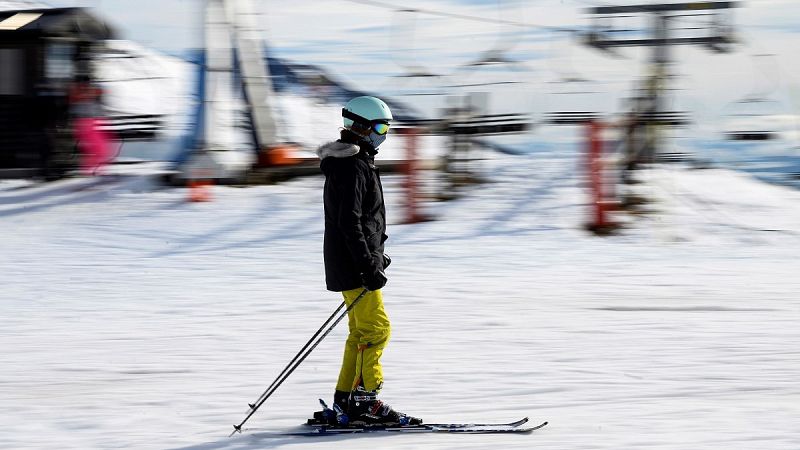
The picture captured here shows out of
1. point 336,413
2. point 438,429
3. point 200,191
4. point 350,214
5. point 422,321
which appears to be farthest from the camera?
point 200,191

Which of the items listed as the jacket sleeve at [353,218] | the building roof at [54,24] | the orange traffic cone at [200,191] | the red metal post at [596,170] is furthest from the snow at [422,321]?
the building roof at [54,24]

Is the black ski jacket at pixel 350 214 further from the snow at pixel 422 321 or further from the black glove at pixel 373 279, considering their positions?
the snow at pixel 422 321

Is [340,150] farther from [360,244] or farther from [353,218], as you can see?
[360,244]

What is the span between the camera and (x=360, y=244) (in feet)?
15.5

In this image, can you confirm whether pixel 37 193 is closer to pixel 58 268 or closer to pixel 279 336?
pixel 58 268

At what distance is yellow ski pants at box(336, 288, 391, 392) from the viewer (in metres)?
4.89

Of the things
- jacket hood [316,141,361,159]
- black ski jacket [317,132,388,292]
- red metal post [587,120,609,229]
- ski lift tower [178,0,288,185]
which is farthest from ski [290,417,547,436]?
ski lift tower [178,0,288,185]

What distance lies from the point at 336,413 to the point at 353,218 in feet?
3.37

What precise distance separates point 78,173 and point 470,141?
21.3 feet

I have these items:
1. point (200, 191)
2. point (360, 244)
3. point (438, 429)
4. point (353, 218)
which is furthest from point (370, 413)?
point (200, 191)

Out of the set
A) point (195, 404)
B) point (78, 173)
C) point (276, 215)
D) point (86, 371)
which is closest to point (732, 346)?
point (195, 404)

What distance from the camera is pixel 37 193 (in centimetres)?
1628

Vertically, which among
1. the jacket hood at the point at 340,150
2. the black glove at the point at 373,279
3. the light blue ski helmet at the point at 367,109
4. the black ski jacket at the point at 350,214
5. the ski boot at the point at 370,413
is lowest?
the ski boot at the point at 370,413

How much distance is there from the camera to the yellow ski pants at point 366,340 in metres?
4.89
